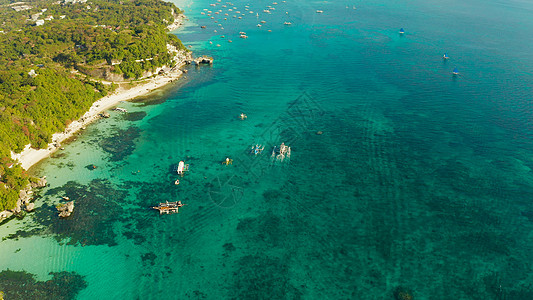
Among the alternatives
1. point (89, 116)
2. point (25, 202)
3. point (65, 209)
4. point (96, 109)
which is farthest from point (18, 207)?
point (96, 109)

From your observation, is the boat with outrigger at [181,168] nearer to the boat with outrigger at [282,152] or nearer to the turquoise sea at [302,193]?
the turquoise sea at [302,193]

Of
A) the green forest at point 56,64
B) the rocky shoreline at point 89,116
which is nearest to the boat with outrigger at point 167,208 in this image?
the rocky shoreline at point 89,116

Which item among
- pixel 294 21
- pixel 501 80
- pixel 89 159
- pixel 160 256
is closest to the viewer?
pixel 160 256

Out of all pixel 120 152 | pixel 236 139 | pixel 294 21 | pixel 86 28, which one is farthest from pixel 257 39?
pixel 120 152

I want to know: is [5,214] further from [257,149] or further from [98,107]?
[257,149]

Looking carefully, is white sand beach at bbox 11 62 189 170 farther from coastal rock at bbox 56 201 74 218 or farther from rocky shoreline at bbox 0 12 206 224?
coastal rock at bbox 56 201 74 218

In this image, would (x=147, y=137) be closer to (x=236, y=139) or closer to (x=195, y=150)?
(x=195, y=150)

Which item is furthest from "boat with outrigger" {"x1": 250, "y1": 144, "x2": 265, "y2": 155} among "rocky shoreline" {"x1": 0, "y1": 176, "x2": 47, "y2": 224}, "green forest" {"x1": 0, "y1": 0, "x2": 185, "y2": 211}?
"green forest" {"x1": 0, "y1": 0, "x2": 185, "y2": 211}
